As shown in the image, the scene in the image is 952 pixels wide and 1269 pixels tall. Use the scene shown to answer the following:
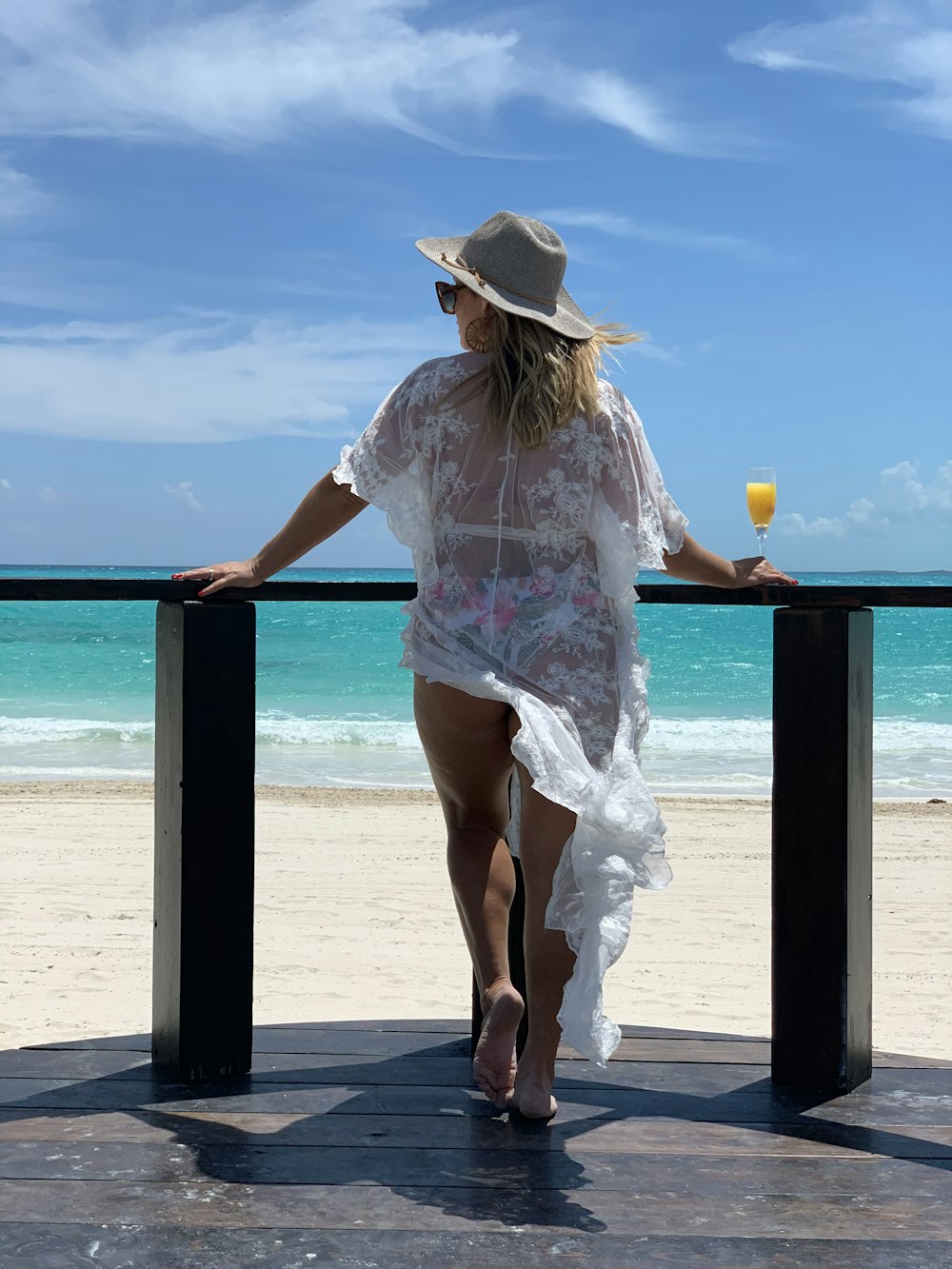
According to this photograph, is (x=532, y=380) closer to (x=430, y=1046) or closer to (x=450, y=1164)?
(x=450, y=1164)

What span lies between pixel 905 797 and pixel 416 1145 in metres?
10.6

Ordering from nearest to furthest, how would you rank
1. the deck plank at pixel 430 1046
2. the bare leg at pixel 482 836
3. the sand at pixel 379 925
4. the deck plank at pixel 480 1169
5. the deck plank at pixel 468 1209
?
the deck plank at pixel 468 1209
the deck plank at pixel 480 1169
the bare leg at pixel 482 836
the deck plank at pixel 430 1046
the sand at pixel 379 925

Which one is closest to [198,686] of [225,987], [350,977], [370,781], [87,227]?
[225,987]

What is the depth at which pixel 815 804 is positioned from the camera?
2426 mm

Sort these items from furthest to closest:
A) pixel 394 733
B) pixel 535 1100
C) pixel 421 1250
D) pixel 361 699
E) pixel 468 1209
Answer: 1. pixel 361 699
2. pixel 394 733
3. pixel 535 1100
4. pixel 468 1209
5. pixel 421 1250

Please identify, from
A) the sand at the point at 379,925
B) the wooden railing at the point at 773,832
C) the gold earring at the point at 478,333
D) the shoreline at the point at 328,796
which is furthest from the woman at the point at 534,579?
the shoreline at the point at 328,796

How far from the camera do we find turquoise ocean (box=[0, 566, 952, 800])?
1332 cm

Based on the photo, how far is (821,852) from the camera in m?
Result: 2.41

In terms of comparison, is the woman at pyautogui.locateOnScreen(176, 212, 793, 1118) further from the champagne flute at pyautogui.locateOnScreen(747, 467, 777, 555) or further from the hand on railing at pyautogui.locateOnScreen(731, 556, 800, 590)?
the champagne flute at pyautogui.locateOnScreen(747, 467, 777, 555)

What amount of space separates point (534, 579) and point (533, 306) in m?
0.43

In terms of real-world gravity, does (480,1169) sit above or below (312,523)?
below

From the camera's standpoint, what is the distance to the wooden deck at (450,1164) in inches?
66.4

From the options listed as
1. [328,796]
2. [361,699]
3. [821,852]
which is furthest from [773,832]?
[361,699]

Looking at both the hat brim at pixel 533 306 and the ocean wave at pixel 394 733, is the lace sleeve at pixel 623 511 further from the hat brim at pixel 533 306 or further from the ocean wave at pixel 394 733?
the ocean wave at pixel 394 733
